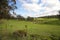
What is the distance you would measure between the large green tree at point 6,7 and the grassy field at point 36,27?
109mm

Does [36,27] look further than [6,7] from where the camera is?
No

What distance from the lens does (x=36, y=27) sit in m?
2.64

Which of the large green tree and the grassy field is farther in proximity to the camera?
the large green tree

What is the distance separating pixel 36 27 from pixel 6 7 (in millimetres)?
648

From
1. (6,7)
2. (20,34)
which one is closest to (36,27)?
(20,34)

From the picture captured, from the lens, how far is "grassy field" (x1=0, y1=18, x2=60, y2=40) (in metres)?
A: 2.58

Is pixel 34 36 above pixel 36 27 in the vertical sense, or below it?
below

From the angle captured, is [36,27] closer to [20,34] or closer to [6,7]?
[20,34]

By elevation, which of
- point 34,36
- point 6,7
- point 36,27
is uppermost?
point 6,7

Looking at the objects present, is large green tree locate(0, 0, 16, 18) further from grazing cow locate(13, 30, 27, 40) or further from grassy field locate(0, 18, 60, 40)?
grazing cow locate(13, 30, 27, 40)

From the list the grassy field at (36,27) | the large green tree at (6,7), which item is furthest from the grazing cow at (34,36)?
the large green tree at (6,7)

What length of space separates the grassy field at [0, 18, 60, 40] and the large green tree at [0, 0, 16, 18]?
A: 11 centimetres

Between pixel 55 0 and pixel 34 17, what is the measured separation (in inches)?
18.2

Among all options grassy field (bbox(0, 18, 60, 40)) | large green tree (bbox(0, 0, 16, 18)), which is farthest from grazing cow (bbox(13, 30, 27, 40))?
large green tree (bbox(0, 0, 16, 18))
